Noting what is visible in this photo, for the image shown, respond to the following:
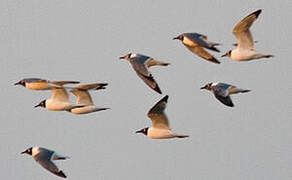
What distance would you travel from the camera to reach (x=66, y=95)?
27.5 m

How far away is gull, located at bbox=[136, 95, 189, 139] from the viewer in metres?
24.5

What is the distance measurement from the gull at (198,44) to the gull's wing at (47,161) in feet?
13.2

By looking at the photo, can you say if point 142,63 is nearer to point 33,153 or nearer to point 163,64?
point 163,64

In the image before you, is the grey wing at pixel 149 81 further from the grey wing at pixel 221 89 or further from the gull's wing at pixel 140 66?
the grey wing at pixel 221 89

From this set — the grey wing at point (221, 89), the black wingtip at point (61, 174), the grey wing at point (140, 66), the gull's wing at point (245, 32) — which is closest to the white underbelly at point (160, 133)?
the grey wing at point (140, 66)

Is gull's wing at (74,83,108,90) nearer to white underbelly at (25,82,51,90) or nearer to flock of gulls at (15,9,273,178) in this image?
flock of gulls at (15,9,273,178)

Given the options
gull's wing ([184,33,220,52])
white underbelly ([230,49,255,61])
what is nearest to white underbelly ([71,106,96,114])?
gull's wing ([184,33,220,52])

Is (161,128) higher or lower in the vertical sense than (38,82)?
lower

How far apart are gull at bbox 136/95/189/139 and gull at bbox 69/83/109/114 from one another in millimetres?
2065

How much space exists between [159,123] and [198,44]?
193 centimetres

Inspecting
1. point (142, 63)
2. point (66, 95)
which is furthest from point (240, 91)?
point (66, 95)

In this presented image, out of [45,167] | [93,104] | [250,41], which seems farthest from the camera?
[93,104]

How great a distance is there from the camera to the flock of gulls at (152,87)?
24750 millimetres

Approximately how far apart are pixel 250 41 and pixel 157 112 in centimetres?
302
